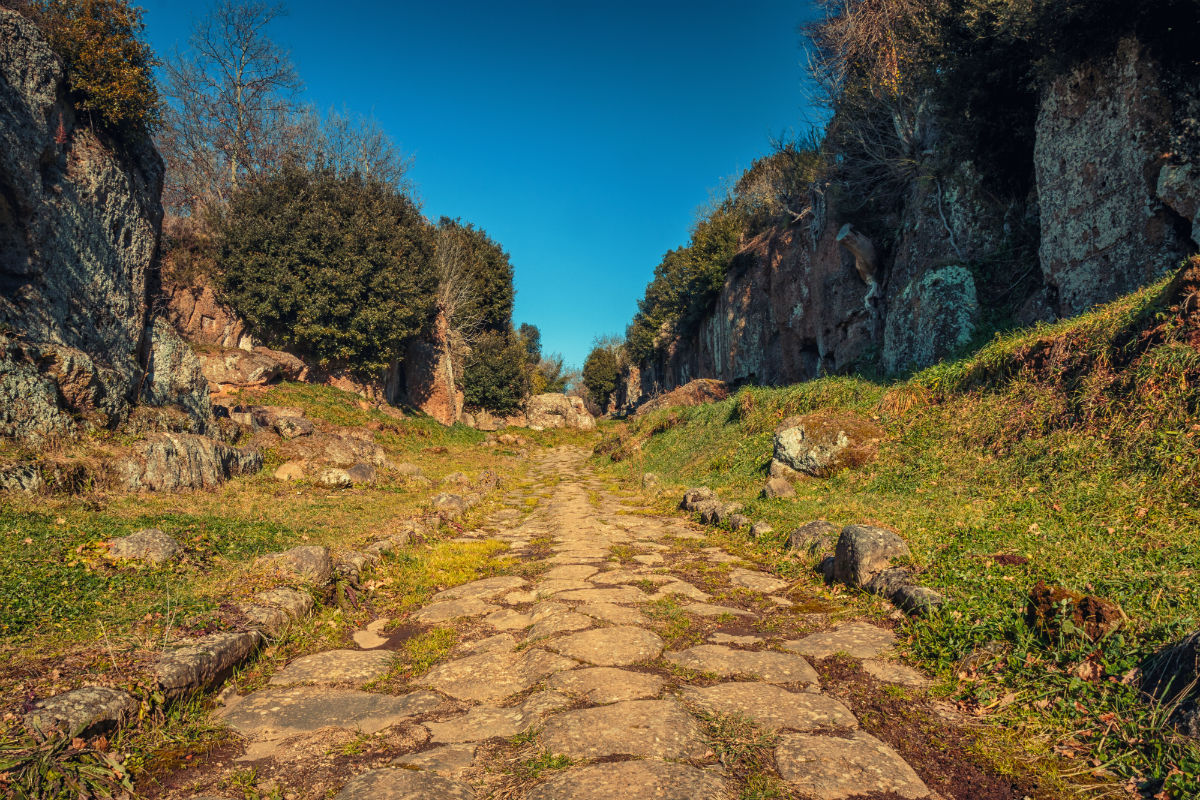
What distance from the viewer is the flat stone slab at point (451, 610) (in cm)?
383

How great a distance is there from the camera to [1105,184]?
684 cm

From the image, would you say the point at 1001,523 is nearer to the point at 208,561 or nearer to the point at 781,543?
the point at 781,543

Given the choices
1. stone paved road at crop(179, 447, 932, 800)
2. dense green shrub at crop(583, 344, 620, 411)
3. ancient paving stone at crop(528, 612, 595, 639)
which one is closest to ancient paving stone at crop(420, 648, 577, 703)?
stone paved road at crop(179, 447, 932, 800)

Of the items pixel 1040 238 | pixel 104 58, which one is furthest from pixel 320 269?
pixel 1040 238

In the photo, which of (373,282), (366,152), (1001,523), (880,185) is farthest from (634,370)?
(1001,523)

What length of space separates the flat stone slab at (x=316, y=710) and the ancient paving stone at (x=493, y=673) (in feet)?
0.47

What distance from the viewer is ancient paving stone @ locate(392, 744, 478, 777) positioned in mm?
2068

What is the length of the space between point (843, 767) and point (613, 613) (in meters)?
1.83

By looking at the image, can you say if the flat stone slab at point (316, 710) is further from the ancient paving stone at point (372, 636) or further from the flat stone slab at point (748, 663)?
the flat stone slab at point (748, 663)

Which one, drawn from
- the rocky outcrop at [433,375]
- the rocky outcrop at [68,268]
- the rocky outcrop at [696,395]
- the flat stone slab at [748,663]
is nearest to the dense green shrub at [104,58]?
the rocky outcrop at [68,268]

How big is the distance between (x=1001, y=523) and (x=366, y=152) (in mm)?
24980

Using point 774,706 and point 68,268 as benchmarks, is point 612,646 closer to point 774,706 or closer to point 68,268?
point 774,706

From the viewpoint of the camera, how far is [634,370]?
47.9 metres

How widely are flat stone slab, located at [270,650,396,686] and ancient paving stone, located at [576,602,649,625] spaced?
1.20 meters
